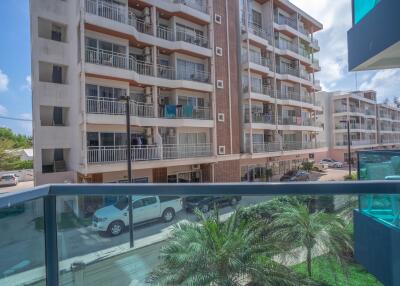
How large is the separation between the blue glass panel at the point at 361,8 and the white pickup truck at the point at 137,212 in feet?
18.2

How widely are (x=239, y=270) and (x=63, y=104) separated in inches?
633

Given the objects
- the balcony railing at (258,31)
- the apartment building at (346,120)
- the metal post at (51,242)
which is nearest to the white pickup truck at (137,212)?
the metal post at (51,242)

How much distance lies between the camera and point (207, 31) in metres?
20.0

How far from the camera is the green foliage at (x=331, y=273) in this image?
5.13ft

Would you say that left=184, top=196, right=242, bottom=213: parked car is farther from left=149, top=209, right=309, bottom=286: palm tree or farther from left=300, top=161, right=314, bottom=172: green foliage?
left=300, top=161, right=314, bottom=172: green foliage

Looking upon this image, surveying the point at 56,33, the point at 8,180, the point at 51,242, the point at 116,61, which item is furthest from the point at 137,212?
the point at 8,180

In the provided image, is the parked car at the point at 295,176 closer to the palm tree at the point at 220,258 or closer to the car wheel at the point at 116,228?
the palm tree at the point at 220,258

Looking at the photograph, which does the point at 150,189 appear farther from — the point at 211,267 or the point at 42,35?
the point at 42,35

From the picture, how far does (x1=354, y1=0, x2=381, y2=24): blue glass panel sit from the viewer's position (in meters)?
5.14

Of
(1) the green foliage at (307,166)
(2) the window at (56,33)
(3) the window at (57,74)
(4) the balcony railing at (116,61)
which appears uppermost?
(2) the window at (56,33)

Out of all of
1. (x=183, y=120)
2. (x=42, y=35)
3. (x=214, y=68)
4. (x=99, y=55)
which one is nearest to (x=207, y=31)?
(x=214, y=68)

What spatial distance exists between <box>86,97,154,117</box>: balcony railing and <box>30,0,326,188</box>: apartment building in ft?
0.18

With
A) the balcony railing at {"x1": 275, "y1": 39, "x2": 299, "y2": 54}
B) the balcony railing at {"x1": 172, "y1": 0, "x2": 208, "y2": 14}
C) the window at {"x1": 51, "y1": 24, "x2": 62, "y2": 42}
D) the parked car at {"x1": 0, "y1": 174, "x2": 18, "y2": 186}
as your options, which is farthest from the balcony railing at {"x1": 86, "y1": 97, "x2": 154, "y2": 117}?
the parked car at {"x1": 0, "y1": 174, "x2": 18, "y2": 186}

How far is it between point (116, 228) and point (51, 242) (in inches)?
15.3
